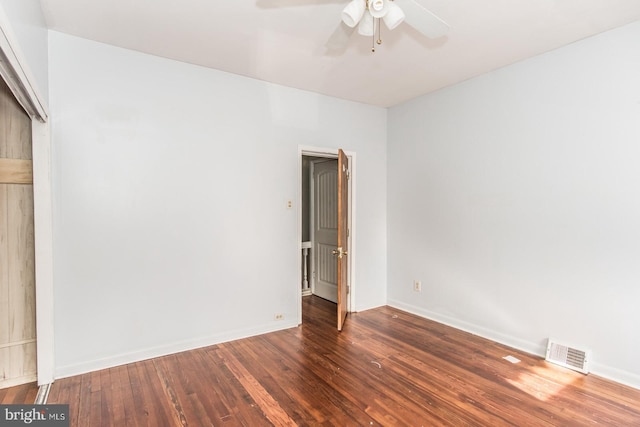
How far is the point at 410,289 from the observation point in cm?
440

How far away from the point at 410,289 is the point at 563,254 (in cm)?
184

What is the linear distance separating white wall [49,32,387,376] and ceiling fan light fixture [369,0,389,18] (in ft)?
6.63

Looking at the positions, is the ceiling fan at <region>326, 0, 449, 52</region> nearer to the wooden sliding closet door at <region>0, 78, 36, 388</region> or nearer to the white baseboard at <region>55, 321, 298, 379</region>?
the wooden sliding closet door at <region>0, 78, 36, 388</region>

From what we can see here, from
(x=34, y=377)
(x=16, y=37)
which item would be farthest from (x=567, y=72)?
(x=34, y=377)

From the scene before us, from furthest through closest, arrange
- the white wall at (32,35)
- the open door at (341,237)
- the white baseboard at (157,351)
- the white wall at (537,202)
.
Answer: the open door at (341,237)
the white baseboard at (157,351)
the white wall at (537,202)
the white wall at (32,35)

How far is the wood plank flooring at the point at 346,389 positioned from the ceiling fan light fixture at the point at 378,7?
244 centimetres

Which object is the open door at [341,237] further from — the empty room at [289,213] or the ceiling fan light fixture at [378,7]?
the ceiling fan light fixture at [378,7]

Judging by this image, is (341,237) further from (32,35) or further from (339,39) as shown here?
(32,35)

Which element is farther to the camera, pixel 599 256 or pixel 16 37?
pixel 599 256

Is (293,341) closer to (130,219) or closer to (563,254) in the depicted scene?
(130,219)

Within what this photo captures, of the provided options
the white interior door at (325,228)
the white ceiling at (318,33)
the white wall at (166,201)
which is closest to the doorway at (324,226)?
the white interior door at (325,228)

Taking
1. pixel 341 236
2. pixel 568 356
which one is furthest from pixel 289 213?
pixel 568 356

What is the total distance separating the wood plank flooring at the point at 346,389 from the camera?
2195 mm

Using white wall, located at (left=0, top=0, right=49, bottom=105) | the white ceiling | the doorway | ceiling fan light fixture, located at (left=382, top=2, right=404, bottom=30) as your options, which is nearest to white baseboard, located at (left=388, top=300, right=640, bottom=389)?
the doorway
